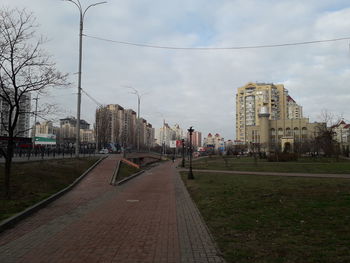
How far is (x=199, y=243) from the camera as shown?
5941mm

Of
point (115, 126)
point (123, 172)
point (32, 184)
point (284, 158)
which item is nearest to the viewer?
point (32, 184)

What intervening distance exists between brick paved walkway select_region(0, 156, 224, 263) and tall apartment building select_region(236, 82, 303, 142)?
120 meters

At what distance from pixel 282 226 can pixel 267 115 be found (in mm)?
106122

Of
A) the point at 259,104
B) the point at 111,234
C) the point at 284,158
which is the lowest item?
the point at 111,234

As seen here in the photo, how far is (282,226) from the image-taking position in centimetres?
680

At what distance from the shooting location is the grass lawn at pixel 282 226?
4.98 meters

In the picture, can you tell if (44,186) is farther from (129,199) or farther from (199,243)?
(199,243)

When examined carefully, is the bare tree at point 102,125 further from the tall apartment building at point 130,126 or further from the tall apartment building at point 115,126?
the tall apartment building at point 130,126

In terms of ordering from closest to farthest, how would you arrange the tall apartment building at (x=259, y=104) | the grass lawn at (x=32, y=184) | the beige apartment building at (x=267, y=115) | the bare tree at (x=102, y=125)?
the grass lawn at (x=32, y=184), the bare tree at (x=102, y=125), the beige apartment building at (x=267, y=115), the tall apartment building at (x=259, y=104)

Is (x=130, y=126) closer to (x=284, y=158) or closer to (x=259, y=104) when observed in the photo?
(x=284, y=158)

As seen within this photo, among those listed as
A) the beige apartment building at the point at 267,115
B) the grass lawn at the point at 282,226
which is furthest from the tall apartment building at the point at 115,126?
the beige apartment building at the point at 267,115

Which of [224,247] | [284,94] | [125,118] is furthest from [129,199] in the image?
[284,94]

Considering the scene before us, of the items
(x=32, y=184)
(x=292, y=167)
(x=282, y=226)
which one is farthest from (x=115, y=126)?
(x=282, y=226)

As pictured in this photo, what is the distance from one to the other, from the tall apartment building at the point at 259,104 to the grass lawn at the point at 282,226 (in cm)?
11853
